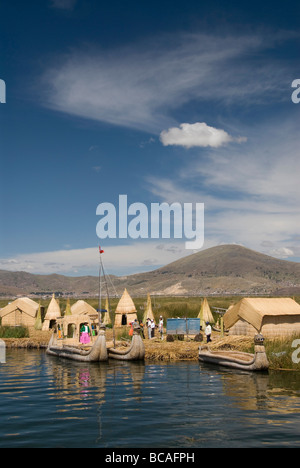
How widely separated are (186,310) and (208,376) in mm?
24878

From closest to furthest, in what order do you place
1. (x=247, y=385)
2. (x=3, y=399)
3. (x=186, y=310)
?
(x=3, y=399), (x=247, y=385), (x=186, y=310)

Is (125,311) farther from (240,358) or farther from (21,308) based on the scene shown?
(240,358)

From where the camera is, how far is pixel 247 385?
18047 millimetres

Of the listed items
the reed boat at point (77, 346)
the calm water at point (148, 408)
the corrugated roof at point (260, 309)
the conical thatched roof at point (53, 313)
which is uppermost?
the corrugated roof at point (260, 309)

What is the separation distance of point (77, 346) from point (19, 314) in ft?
63.0

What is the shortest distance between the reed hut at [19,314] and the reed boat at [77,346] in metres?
10.8

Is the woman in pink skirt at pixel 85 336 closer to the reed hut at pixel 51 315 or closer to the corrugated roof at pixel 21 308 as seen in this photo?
the reed hut at pixel 51 315

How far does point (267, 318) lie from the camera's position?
27.4 meters

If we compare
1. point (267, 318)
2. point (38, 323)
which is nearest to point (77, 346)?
point (267, 318)

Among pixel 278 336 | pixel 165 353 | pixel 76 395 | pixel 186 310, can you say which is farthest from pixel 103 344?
pixel 186 310

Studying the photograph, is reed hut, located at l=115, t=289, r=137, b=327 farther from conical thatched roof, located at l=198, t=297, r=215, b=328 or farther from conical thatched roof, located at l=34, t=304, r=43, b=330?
conical thatched roof, located at l=34, t=304, r=43, b=330

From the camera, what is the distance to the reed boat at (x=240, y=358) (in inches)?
797

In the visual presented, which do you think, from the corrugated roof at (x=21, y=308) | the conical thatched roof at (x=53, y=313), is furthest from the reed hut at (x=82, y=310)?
the corrugated roof at (x=21, y=308)
